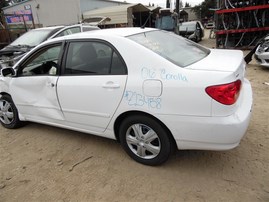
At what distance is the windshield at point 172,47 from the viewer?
276cm

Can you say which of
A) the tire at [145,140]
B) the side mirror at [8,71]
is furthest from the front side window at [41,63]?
the tire at [145,140]

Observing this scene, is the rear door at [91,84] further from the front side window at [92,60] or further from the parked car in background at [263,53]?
the parked car in background at [263,53]

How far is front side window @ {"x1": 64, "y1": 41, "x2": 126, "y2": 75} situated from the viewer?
2.88 metres

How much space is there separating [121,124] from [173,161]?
0.80m

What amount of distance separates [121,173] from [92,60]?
142 cm

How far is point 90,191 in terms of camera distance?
2662 millimetres

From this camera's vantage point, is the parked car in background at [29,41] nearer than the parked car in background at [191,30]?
Yes

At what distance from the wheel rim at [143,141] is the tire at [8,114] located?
7.55 ft

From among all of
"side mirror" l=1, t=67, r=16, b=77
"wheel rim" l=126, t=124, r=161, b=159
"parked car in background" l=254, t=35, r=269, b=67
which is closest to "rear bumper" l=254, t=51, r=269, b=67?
"parked car in background" l=254, t=35, r=269, b=67

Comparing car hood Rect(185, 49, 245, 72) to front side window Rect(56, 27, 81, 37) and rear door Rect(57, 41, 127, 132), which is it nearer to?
rear door Rect(57, 41, 127, 132)

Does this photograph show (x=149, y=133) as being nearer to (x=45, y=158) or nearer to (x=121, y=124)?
(x=121, y=124)

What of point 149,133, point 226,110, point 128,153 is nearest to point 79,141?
point 128,153

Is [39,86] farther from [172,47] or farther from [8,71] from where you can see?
[172,47]

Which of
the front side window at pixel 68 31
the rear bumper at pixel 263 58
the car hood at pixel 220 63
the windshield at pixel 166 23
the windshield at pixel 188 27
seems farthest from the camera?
the windshield at pixel 188 27
